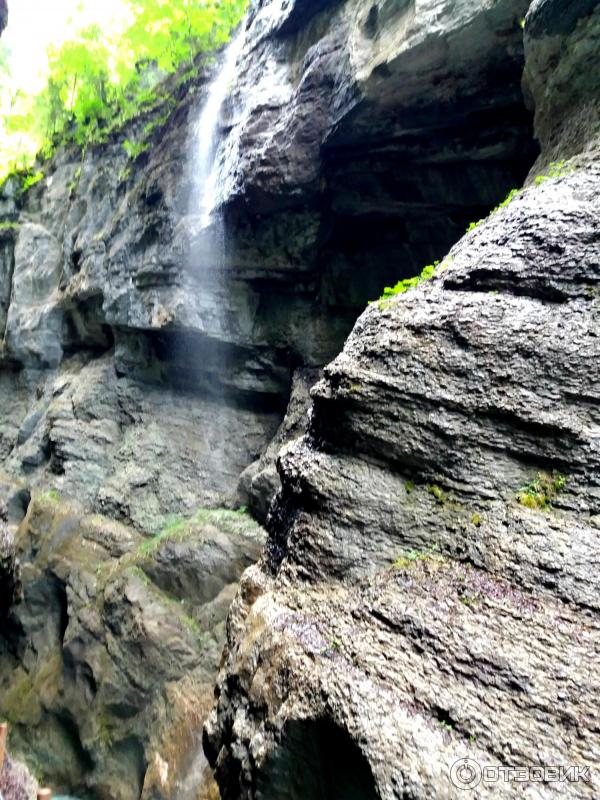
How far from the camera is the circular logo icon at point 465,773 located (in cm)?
209

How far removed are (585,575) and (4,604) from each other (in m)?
9.76

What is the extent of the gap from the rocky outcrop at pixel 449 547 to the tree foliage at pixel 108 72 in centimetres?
1000

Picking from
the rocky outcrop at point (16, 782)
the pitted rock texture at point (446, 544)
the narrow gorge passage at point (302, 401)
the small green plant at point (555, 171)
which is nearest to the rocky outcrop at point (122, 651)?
the narrow gorge passage at point (302, 401)

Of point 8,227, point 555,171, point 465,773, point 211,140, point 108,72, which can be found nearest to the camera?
point 465,773

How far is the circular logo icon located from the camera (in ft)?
6.84

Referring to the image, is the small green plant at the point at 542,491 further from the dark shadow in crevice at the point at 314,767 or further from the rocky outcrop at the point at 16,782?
the rocky outcrop at the point at 16,782

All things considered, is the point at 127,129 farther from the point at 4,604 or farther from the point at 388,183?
the point at 4,604

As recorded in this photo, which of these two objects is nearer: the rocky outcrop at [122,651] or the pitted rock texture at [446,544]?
the pitted rock texture at [446,544]

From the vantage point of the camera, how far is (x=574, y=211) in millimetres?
3893

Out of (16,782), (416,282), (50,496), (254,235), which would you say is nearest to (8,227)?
(50,496)

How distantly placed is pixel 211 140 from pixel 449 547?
10.1m

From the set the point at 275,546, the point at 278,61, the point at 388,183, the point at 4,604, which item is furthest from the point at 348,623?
the point at 278,61

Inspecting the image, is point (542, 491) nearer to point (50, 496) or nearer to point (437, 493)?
point (437, 493)

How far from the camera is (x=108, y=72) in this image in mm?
14484
